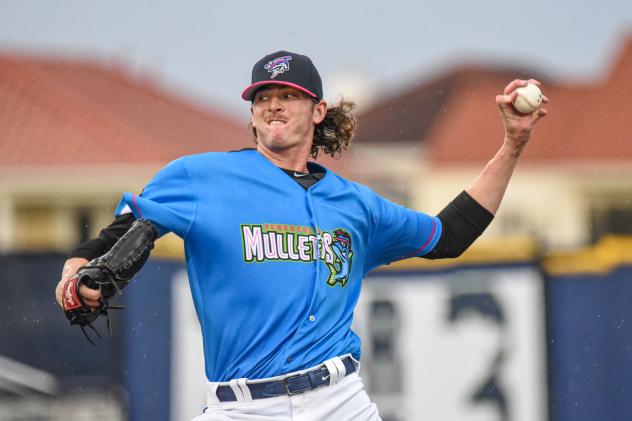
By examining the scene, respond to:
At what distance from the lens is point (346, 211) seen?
352cm

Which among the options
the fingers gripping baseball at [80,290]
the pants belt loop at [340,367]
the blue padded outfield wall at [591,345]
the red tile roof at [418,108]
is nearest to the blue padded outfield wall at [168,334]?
the blue padded outfield wall at [591,345]

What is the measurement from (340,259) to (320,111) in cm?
52

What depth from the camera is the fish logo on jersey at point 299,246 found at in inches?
129

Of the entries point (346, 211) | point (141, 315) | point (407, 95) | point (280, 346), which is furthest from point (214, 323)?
point (407, 95)

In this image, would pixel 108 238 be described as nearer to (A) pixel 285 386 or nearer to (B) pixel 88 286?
(B) pixel 88 286

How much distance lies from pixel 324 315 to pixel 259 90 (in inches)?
27.2

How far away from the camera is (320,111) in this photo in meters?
3.67

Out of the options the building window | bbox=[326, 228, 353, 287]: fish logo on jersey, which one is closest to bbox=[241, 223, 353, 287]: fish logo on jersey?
bbox=[326, 228, 353, 287]: fish logo on jersey

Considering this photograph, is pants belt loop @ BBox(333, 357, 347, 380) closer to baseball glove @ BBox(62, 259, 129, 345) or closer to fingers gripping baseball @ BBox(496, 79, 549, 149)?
baseball glove @ BBox(62, 259, 129, 345)

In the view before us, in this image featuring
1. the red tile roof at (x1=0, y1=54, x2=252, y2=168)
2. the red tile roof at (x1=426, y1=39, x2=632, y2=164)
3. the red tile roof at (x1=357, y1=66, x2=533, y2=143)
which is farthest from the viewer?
the red tile roof at (x1=357, y1=66, x2=533, y2=143)

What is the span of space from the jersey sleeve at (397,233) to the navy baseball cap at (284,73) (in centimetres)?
42

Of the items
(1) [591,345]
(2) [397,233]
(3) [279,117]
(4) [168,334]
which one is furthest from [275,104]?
(1) [591,345]

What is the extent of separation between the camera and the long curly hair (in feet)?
12.4

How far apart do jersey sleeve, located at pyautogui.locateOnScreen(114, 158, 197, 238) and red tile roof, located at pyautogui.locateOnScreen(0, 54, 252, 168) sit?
155 inches
